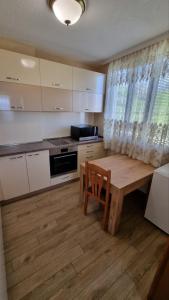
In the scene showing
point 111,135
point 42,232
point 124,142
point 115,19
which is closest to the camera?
point 115,19

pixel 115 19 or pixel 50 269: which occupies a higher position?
pixel 115 19

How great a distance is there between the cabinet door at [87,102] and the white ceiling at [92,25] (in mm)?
749

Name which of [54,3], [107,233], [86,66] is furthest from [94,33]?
[107,233]

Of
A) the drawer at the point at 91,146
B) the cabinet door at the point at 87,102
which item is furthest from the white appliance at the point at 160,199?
the cabinet door at the point at 87,102

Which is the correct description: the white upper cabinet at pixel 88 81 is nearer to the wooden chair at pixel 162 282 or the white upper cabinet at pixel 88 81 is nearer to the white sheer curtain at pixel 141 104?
the white sheer curtain at pixel 141 104

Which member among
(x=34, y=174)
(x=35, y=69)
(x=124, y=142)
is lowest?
(x=34, y=174)

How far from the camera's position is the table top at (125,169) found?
168 cm

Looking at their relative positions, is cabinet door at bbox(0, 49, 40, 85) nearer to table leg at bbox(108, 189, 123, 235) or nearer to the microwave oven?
the microwave oven

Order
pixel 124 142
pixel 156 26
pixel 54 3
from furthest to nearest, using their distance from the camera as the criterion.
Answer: pixel 124 142, pixel 156 26, pixel 54 3

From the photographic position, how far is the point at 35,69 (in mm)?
2146

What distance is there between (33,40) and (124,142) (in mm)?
2232

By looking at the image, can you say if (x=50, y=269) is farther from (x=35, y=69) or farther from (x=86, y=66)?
(x=86, y=66)

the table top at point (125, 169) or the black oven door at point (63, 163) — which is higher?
the table top at point (125, 169)

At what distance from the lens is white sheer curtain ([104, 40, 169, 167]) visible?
1.91m
